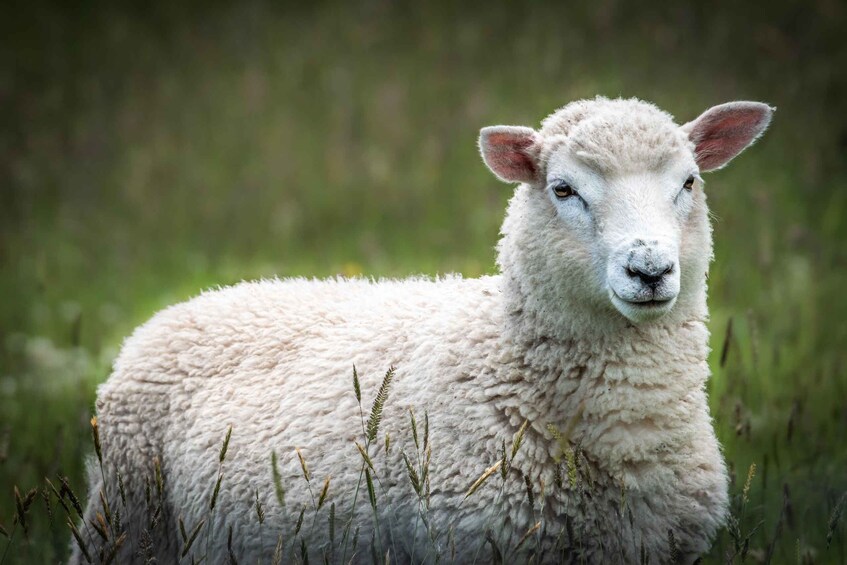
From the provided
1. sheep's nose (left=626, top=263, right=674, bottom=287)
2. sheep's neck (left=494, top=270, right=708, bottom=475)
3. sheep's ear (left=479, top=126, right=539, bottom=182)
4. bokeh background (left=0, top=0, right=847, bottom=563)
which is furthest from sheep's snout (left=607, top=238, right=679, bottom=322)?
bokeh background (left=0, top=0, right=847, bottom=563)

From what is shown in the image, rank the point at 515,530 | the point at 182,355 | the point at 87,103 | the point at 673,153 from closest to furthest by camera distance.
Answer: the point at 515,530 → the point at 673,153 → the point at 182,355 → the point at 87,103

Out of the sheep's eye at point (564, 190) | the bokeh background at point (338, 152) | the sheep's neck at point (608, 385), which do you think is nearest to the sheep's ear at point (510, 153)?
the sheep's eye at point (564, 190)

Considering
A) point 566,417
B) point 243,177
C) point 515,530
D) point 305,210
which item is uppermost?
point 243,177

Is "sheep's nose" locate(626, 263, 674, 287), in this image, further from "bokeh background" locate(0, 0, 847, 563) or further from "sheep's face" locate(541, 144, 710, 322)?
"bokeh background" locate(0, 0, 847, 563)

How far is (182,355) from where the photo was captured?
3.92 metres

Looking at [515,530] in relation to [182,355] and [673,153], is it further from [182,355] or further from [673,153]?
[182,355]

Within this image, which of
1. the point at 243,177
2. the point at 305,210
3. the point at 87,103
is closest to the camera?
the point at 305,210

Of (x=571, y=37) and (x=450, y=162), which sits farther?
(x=571, y=37)

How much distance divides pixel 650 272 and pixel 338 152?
6.71 metres

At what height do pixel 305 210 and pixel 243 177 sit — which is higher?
pixel 243 177

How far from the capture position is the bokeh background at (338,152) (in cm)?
632

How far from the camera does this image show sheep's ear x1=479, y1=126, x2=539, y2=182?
3301mm

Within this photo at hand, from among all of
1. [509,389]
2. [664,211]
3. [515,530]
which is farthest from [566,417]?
[664,211]

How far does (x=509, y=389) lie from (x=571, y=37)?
7.19 m
